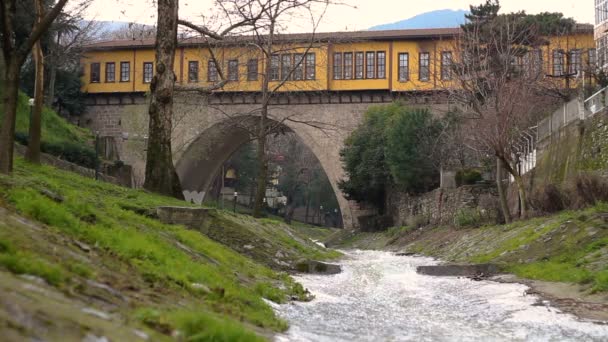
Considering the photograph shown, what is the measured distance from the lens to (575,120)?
77.3ft

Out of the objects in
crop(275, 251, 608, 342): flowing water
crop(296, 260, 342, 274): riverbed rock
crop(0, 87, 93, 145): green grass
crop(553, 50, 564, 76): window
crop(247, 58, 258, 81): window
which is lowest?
crop(296, 260, 342, 274): riverbed rock

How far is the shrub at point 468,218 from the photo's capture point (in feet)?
91.4

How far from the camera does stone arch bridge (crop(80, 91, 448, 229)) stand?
4950 centimetres

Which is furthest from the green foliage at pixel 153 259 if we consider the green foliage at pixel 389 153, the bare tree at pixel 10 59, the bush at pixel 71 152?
the green foliage at pixel 389 153

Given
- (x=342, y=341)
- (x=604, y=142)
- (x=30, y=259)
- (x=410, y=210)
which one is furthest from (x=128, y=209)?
(x=410, y=210)

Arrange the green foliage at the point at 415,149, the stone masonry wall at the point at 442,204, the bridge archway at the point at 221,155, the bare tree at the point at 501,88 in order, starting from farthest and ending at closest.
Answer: the bridge archway at the point at 221,155, the green foliage at the point at 415,149, the stone masonry wall at the point at 442,204, the bare tree at the point at 501,88

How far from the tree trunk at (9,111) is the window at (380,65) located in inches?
1448

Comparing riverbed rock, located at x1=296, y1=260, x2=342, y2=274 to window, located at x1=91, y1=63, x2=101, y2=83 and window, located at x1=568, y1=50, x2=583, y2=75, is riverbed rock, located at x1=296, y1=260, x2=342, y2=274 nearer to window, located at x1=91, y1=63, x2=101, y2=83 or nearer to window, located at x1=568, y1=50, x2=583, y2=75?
window, located at x1=568, y1=50, x2=583, y2=75

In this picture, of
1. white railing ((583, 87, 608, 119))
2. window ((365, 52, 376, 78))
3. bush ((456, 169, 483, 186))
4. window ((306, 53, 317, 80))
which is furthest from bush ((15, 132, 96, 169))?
window ((365, 52, 376, 78))

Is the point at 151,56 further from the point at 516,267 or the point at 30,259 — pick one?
the point at 30,259

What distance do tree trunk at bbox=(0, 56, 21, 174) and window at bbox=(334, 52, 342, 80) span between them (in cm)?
3670

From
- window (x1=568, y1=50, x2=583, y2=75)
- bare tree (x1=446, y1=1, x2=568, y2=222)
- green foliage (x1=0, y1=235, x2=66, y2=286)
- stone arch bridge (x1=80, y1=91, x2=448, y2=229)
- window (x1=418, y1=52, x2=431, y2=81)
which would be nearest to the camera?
green foliage (x1=0, y1=235, x2=66, y2=286)

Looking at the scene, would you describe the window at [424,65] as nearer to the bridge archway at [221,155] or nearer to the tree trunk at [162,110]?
the bridge archway at [221,155]

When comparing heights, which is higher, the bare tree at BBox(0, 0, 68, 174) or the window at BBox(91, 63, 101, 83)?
the window at BBox(91, 63, 101, 83)
